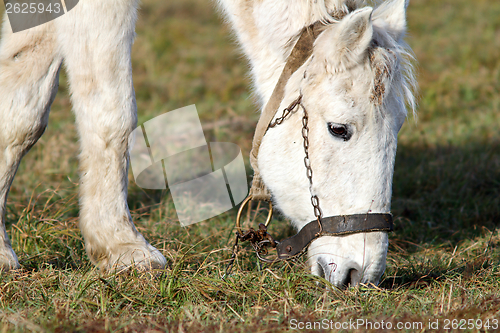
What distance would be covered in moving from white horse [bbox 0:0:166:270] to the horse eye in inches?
45.1

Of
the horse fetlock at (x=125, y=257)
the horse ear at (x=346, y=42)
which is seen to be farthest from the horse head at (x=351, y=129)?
the horse fetlock at (x=125, y=257)

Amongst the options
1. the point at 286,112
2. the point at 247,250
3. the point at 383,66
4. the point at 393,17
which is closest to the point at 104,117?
the point at 286,112

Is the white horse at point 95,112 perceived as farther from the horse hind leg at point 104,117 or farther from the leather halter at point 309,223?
the leather halter at point 309,223

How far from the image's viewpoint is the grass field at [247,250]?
200 cm

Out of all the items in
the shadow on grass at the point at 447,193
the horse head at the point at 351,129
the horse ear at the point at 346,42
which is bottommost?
the shadow on grass at the point at 447,193

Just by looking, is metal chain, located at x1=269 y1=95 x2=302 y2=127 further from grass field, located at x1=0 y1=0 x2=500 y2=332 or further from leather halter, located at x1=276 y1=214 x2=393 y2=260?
grass field, located at x1=0 y1=0 x2=500 y2=332

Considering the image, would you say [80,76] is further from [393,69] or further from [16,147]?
[393,69]

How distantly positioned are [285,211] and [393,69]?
98cm

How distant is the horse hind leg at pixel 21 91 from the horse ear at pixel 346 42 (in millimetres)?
1641

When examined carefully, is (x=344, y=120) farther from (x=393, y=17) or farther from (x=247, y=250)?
(x=247, y=250)

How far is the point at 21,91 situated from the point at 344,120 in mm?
1887

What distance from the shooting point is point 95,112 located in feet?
8.00

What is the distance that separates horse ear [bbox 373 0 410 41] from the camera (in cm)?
243

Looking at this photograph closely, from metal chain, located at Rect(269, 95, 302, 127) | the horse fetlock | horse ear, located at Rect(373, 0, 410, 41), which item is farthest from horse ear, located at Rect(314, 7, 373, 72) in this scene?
the horse fetlock
